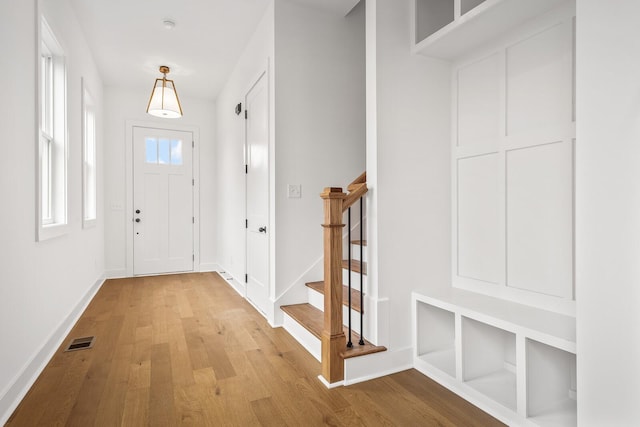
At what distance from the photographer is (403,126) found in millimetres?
2283

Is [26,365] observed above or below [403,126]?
below

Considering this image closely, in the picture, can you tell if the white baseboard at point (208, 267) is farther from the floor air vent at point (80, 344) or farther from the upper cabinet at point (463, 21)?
the upper cabinet at point (463, 21)

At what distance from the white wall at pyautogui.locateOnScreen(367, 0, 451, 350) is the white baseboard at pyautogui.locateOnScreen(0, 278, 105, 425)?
1.98 metres

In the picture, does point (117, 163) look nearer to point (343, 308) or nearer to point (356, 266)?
point (356, 266)

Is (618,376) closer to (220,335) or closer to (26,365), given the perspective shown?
(220,335)

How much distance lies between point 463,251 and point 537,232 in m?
0.52

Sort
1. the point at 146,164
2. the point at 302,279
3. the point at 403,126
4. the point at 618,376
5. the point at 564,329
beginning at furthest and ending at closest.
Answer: the point at 146,164 → the point at 302,279 → the point at 403,126 → the point at 564,329 → the point at 618,376

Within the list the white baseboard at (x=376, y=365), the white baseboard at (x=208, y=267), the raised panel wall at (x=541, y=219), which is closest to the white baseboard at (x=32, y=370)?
the white baseboard at (x=376, y=365)

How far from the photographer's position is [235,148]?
4566 mm

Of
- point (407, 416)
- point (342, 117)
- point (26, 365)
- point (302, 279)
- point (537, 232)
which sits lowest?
point (407, 416)

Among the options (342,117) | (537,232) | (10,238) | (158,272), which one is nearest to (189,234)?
(158,272)

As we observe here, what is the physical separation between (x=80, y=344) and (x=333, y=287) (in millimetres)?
2059

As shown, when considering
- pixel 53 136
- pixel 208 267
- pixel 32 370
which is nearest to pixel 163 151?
pixel 208 267

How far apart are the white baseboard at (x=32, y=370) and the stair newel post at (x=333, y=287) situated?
5.26 feet
